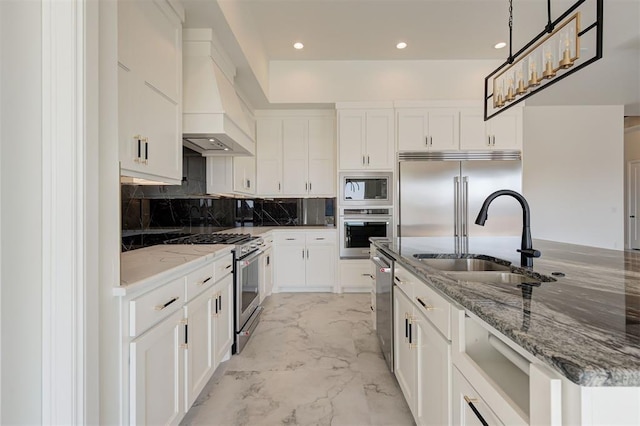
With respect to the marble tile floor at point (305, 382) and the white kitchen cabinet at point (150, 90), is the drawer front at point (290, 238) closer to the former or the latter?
the marble tile floor at point (305, 382)

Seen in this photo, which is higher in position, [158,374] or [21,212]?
[21,212]

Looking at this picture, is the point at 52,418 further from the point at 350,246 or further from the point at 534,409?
the point at 350,246

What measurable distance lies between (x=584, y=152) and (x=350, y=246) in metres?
4.12

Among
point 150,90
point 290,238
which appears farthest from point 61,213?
point 290,238

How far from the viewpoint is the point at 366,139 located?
4.21 meters

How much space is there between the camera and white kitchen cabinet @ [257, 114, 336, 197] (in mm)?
4594

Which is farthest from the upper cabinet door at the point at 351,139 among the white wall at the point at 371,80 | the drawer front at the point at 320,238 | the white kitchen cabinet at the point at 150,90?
the white kitchen cabinet at the point at 150,90

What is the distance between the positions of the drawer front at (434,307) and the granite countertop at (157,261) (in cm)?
112

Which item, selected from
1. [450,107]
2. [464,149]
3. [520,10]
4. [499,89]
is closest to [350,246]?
[464,149]

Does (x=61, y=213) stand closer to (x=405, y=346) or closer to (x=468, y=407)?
(x=468, y=407)

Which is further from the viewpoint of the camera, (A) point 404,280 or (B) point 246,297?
(B) point 246,297

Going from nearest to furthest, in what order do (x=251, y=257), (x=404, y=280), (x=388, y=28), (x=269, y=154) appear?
(x=404, y=280)
(x=251, y=257)
(x=388, y=28)
(x=269, y=154)

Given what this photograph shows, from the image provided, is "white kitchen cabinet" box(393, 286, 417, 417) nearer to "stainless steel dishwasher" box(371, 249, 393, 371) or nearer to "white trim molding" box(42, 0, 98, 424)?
"stainless steel dishwasher" box(371, 249, 393, 371)

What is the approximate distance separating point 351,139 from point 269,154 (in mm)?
1228
